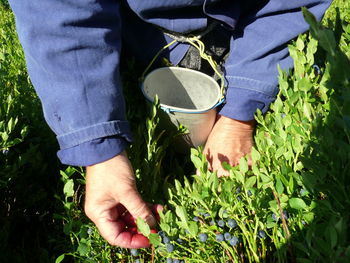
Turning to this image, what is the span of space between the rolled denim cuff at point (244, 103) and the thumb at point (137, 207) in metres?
0.64

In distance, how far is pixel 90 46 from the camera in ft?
4.50

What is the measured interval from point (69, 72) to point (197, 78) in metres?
0.70

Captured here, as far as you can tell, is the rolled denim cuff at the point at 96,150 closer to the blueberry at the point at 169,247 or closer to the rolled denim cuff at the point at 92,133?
the rolled denim cuff at the point at 92,133

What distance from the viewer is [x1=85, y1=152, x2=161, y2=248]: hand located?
3.92 ft

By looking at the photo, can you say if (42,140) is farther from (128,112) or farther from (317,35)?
(317,35)

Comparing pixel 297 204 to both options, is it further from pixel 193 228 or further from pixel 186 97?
pixel 186 97

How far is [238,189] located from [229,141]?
585 millimetres

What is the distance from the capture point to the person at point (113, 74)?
1.27 m

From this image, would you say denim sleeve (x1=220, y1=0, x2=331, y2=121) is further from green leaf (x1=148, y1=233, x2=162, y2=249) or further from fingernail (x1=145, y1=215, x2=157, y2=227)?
green leaf (x1=148, y1=233, x2=162, y2=249)

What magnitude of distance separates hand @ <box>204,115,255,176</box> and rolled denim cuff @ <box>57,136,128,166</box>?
0.40 m

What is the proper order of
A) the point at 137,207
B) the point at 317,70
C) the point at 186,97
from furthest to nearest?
the point at 186,97, the point at 317,70, the point at 137,207

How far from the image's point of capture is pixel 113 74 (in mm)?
1407

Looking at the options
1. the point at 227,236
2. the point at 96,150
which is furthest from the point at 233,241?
the point at 96,150

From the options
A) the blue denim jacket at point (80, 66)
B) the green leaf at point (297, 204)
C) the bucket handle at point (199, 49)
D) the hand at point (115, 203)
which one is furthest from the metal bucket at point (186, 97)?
the green leaf at point (297, 204)
